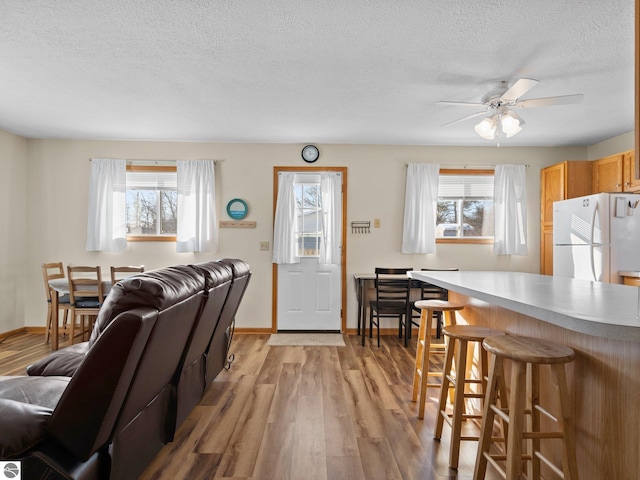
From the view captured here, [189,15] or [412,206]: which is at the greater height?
[189,15]

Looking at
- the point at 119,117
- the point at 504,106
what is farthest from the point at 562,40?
the point at 119,117

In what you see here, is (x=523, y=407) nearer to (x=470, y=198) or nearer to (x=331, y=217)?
(x=331, y=217)

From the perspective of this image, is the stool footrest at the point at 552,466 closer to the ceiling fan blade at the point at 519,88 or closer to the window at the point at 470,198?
the ceiling fan blade at the point at 519,88

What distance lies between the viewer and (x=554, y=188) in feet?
16.3

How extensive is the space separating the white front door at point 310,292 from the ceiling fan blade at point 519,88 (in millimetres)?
2700

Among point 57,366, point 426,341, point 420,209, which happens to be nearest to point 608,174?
point 420,209

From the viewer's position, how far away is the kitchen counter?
1.27 metres

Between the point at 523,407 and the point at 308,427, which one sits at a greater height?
the point at 523,407

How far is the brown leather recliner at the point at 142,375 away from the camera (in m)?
1.39

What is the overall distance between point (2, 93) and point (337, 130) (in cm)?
334

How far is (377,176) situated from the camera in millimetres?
5301

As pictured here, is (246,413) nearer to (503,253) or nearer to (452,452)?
(452,452)

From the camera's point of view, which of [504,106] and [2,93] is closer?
[504,106]

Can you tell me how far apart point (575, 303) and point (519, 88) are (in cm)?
190
